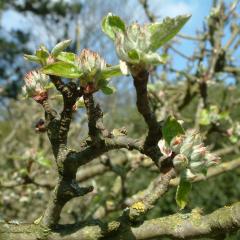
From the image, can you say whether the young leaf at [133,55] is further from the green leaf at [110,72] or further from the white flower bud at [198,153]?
the white flower bud at [198,153]

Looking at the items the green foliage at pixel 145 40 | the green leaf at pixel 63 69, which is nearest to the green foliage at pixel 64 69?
the green leaf at pixel 63 69

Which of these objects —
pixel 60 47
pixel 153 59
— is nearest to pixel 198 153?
pixel 153 59

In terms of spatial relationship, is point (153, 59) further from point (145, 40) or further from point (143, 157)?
point (143, 157)

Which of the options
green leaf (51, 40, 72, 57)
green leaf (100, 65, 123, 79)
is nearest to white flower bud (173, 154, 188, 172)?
green leaf (100, 65, 123, 79)

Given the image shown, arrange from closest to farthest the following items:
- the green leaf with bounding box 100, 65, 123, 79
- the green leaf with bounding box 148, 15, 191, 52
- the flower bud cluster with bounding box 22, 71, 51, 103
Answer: the green leaf with bounding box 148, 15, 191, 52 → the green leaf with bounding box 100, 65, 123, 79 → the flower bud cluster with bounding box 22, 71, 51, 103

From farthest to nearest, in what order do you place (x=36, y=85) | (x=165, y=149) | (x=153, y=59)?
(x=36, y=85) → (x=165, y=149) → (x=153, y=59)

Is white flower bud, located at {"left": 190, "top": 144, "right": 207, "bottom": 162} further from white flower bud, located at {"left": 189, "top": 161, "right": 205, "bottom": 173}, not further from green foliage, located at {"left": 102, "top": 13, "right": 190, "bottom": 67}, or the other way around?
green foliage, located at {"left": 102, "top": 13, "right": 190, "bottom": 67}
